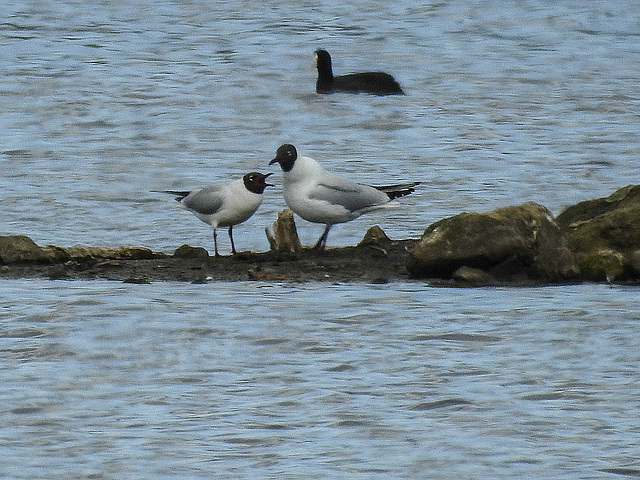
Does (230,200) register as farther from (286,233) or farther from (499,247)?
(499,247)

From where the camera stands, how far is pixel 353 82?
21.5 metres

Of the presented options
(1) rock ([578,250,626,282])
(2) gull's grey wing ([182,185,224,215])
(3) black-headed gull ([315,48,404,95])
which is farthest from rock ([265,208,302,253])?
(3) black-headed gull ([315,48,404,95])

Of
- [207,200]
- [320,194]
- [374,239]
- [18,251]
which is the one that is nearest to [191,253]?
[207,200]

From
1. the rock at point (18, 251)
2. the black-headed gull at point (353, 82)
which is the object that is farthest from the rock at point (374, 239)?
the black-headed gull at point (353, 82)

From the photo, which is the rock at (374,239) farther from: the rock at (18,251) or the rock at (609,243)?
the rock at (18,251)

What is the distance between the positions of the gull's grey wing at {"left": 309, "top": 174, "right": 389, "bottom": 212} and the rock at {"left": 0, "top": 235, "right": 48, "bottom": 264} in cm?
196

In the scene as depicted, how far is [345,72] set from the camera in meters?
24.4

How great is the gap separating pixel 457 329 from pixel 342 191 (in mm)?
2416

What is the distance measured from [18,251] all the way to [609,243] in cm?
405

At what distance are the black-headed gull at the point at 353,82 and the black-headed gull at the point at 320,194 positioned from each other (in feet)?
32.4

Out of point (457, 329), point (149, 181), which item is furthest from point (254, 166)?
point (457, 329)

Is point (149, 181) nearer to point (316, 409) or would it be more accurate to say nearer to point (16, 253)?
point (16, 253)

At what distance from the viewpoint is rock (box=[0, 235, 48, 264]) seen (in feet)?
34.1

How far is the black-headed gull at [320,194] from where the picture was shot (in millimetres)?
10688
